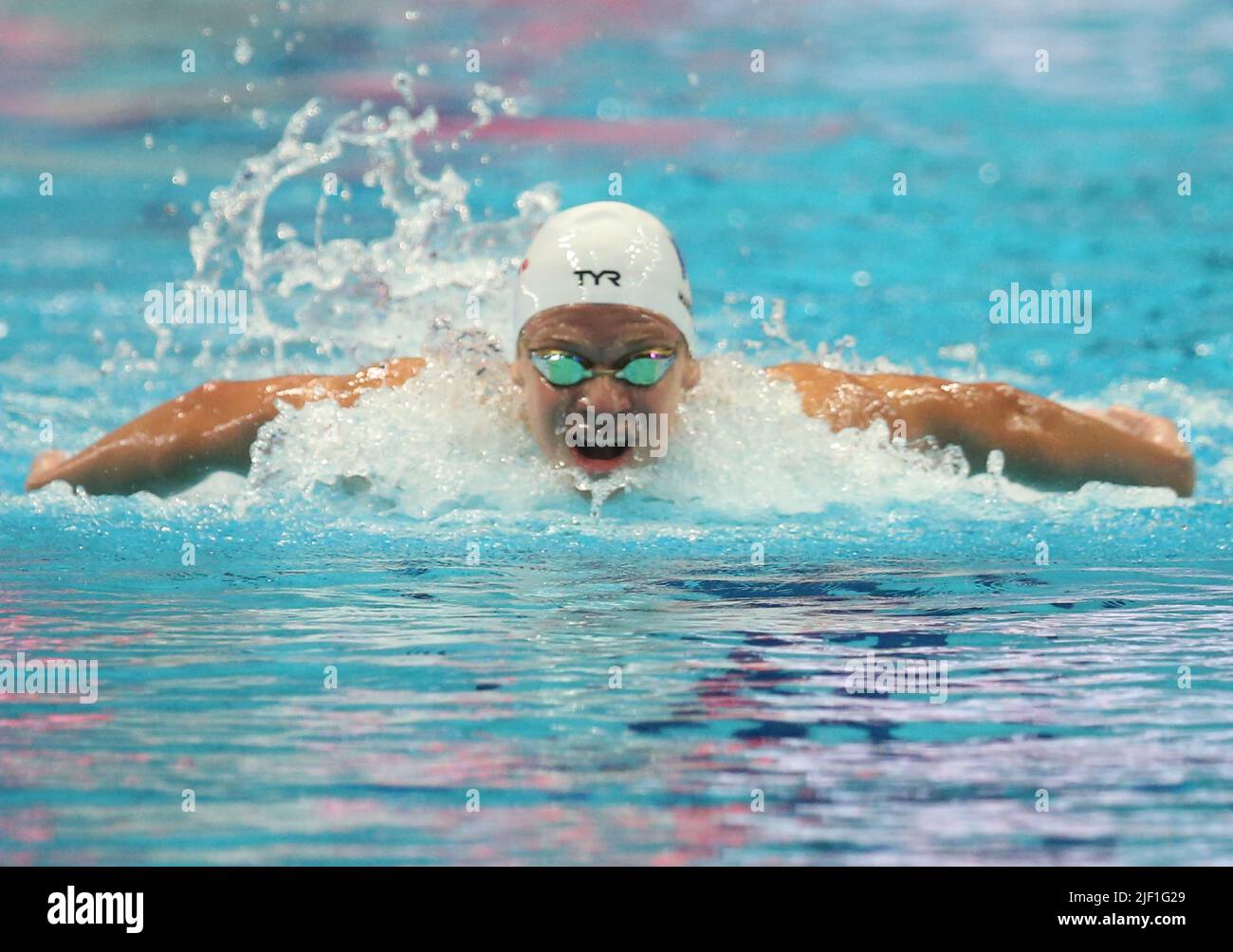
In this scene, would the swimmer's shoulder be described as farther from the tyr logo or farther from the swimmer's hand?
the swimmer's hand

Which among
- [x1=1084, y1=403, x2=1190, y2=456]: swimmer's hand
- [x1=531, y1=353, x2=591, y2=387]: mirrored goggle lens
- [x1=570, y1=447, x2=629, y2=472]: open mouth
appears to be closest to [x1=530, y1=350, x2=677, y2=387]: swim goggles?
[x1=531, y1=353, x2=591, y2=387]: mirrored goggle lens

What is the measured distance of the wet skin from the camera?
4.47 metres

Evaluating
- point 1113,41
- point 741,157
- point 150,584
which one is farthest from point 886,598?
point 1113,41

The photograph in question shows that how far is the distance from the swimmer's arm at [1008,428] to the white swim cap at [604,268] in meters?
0.49

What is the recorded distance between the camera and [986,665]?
2.99 m

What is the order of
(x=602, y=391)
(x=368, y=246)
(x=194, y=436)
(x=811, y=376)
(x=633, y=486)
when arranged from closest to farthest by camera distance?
1. (x=602, y=391)
2. (x=633, y=486)
3. (x=194, y=436)
4. (x=811, y=376)
5. (x=368, y=246)

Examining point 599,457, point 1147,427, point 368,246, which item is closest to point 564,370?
point 599,457

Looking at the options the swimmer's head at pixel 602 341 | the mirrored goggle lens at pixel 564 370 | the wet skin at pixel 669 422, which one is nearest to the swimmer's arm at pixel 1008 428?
the wet skin at pixel 669 422

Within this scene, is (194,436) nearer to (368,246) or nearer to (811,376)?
(811,376)

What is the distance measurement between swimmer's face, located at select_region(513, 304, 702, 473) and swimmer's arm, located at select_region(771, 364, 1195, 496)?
1.66 ft

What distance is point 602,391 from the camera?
4.35 m

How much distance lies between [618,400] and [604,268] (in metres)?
0.41

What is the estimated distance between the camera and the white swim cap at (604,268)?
14.9 ft

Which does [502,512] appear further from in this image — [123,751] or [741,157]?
[741,157]
